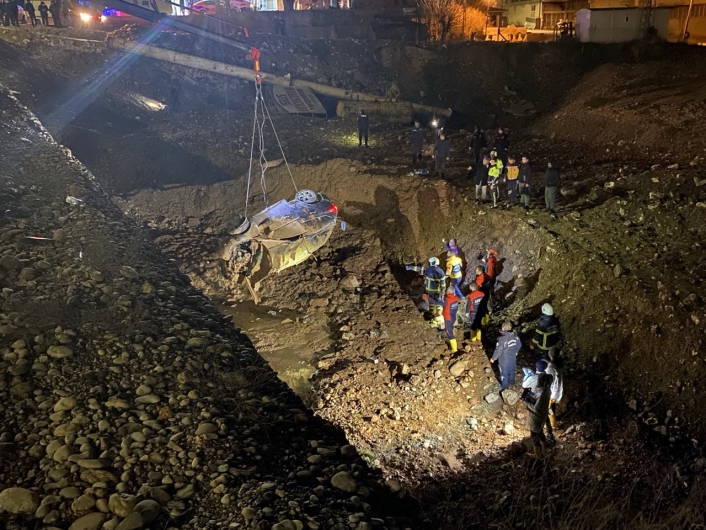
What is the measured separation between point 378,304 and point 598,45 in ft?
60.3

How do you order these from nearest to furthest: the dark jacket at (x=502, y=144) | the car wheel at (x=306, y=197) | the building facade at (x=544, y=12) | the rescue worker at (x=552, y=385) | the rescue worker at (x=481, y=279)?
1. the rescue worker at (x=552, y=385)
2. the rescue worker at (x=481, y=279)
3. the car wheel at (x=306, y=197)
4. the dark jacket at (x=502, y=144)
5. the building facade at (x=544, y=12)

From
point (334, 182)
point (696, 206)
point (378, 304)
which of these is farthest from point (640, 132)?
point (378, 304)

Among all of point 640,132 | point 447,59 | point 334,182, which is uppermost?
point 447,59

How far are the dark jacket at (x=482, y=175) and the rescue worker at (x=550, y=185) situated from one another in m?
1.32

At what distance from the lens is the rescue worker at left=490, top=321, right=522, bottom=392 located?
716cm

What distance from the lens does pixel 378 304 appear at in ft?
31.5

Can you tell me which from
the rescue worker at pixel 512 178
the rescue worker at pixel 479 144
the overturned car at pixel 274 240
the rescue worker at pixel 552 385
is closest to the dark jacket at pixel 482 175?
the rescue worker at pixel 512 178

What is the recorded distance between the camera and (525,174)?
10477mm

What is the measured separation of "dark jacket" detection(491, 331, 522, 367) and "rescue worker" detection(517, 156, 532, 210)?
4.57 meters

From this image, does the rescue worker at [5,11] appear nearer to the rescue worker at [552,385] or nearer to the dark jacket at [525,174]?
the dark jacket at [525,174]

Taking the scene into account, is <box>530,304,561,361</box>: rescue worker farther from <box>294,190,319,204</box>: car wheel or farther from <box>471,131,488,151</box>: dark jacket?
<box>471,131,488,151</box>: dark jacket

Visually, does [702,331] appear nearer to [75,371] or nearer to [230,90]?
[75,371]

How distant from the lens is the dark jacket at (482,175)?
11023 mm

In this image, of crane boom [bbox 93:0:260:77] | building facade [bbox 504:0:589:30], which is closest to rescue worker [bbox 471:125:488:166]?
crane boom [bbox 93:0:260:77]
